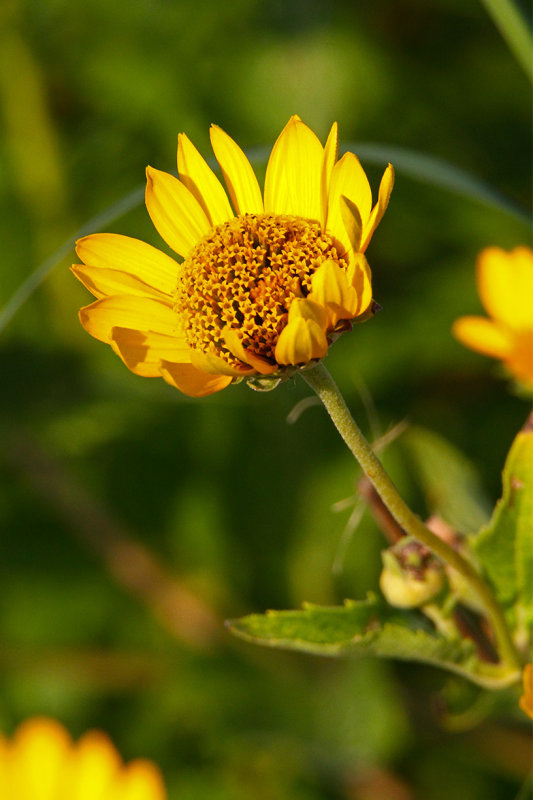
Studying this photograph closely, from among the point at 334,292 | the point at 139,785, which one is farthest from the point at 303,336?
the point at 139,785

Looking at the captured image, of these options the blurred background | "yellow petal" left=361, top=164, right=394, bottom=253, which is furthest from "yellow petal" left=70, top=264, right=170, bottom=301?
the blurred background

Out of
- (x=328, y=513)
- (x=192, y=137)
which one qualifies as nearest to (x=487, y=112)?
(x=192, y=137)

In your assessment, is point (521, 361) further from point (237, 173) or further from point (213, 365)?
point (213, 365)

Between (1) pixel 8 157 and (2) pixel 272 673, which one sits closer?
(2) pixel 272 673

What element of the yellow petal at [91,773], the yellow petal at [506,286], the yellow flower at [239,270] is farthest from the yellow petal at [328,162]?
the yellow petal at [91,773]

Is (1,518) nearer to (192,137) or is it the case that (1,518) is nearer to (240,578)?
(240,578)
